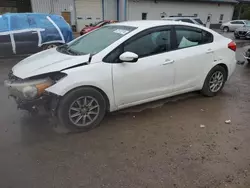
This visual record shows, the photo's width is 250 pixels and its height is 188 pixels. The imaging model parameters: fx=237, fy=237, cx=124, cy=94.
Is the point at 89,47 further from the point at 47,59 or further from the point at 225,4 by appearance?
the point at 225,4

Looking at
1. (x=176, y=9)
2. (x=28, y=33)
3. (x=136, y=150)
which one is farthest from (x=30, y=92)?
(x=176, y=9)

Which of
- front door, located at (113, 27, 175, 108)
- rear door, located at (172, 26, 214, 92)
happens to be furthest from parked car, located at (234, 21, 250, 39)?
front door, located at (113, 27, 175, 108)

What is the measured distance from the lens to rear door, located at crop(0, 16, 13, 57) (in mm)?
8534

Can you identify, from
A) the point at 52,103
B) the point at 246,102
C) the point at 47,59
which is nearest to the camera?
the point at 52,103

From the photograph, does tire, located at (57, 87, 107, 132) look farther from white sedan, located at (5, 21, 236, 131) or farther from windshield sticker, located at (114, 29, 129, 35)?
windshield sticker, located at (114, 29, 129, 35)

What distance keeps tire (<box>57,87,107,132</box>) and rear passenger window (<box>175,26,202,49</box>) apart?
1.85 meters

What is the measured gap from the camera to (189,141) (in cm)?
347

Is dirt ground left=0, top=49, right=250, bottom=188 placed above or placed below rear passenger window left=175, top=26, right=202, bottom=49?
below

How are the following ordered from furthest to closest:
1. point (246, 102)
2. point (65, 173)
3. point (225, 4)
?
point (225, 4) < point (246, 102) < point (65, 173)

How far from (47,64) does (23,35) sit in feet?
20.0

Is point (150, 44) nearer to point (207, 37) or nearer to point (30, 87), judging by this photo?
point (207, 37)

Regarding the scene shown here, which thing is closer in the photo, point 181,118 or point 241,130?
point 241,130

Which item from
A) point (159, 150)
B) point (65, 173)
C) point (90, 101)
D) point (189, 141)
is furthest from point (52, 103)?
point (189, 141)

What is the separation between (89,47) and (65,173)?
2140 millimetres
